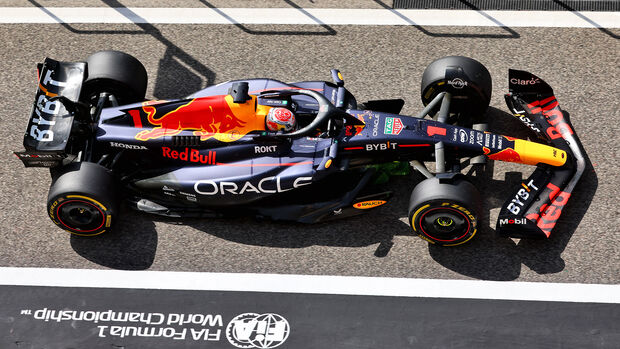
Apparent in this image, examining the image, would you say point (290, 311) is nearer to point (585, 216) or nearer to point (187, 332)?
point (187, 332)

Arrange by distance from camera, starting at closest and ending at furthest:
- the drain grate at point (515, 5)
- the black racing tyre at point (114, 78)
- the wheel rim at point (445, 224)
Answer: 1. the wheel rim at point (445, 224)
2. the black racing tyre at point (114, 78)
3. the drain grate at point (515, 5)

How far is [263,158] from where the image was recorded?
7.59 m

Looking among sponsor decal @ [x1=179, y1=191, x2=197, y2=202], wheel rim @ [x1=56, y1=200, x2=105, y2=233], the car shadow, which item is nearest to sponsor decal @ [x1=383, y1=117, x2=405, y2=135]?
sponsor decal @ [x1=179, y1=191, x2=197, y2=202]

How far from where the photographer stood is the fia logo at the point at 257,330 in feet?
23.4

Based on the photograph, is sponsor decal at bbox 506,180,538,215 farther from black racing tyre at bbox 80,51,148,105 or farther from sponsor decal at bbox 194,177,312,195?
black racing tyre at bbox 80,51,148,105

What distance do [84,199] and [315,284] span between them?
2446 mm

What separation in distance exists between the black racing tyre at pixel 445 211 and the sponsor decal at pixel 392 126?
62 cm

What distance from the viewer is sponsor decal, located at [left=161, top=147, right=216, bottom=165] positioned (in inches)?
302

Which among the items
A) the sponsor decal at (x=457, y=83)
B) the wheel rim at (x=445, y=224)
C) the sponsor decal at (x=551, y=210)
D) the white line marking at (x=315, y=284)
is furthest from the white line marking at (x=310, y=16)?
the white line marking at (x=315, y=284)

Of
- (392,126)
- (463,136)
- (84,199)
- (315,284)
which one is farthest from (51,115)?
(463,136)

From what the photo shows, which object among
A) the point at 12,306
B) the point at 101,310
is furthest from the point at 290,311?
the point at 12,306

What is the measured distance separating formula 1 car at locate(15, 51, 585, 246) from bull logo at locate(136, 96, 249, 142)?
1 cm

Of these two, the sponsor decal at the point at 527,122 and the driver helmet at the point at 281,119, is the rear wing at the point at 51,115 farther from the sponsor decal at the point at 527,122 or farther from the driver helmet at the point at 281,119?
the sponsor decal at the point at 527,122

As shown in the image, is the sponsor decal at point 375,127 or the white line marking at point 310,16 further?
the white line marking at point 310,16
